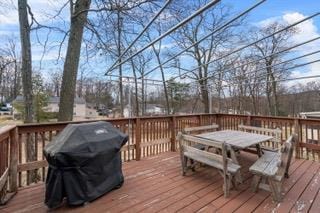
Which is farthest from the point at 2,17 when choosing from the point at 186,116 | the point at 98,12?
the point at 186,116

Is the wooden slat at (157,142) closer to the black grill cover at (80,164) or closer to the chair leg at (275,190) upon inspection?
the black grill cover at (80,164)

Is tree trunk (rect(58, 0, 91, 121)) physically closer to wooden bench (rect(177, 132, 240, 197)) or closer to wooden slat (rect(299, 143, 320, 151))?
wooden bench (rect(177, 132, 240, 197))

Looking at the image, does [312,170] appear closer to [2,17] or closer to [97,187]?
[97,187]

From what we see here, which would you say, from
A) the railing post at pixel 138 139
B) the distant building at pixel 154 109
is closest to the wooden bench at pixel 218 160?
the railing post at pixel 138 139

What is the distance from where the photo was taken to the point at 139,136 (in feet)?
16.8

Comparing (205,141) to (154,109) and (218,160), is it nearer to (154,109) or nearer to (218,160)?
(218,160)

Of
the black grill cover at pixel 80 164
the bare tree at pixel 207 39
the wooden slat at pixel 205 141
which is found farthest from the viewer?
the bare tree at pixel 207 39

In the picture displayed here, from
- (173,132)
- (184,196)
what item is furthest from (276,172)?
(173,132)

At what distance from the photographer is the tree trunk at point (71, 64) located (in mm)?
5711

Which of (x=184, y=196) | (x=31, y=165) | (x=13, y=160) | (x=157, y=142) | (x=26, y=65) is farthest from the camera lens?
(x=157, y=142)

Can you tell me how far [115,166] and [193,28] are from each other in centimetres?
1274

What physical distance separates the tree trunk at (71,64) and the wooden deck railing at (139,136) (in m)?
0.97

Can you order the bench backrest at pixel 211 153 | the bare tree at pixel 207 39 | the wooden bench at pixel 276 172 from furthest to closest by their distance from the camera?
the bare tree at pixel 207 39, the bench backrest at pixel 211 153, the wooden bench at pixel 276 172

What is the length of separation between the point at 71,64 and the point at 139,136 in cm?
239
